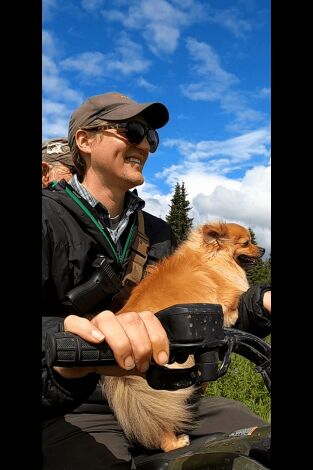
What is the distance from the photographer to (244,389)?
4.12 meters

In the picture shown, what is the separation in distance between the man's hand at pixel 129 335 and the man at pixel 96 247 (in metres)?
0.07

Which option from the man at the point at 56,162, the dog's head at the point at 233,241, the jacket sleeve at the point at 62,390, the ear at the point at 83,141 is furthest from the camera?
the dog's head at the point at 233,241

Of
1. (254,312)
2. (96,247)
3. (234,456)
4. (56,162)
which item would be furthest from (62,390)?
(56,162)

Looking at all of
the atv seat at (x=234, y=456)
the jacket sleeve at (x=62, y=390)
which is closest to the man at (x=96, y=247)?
the jacket sleeve at (x=62, y=390)

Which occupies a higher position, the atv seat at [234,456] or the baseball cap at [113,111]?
the baseball cap at [113,111]

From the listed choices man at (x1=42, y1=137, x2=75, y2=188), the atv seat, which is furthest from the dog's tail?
man at (x1=42, y1=137, x2=75, y2=188)

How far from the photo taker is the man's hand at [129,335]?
74cm

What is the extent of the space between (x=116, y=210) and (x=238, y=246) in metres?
2.62

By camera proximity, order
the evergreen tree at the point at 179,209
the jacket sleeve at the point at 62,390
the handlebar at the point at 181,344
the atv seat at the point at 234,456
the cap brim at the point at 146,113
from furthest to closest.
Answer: the evergreen tree at the point at 179,209
the cap brim at the point at 146,113
the atv seat at the point at 234,456
the jacket sleeve at the point at 62,390
the handlebar at the point at 181,344

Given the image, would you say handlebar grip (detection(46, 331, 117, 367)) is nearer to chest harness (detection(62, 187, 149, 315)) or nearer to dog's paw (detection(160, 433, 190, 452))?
chest harness (detection(62, 187, 149, 315))

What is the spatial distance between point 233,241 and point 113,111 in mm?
2752

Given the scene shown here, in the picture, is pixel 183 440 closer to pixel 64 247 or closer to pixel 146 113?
pixel 64 247

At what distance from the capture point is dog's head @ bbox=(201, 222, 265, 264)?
467 cm

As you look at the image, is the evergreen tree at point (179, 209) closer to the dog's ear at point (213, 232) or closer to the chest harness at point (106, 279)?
the dog's ear at point (213, 232)
